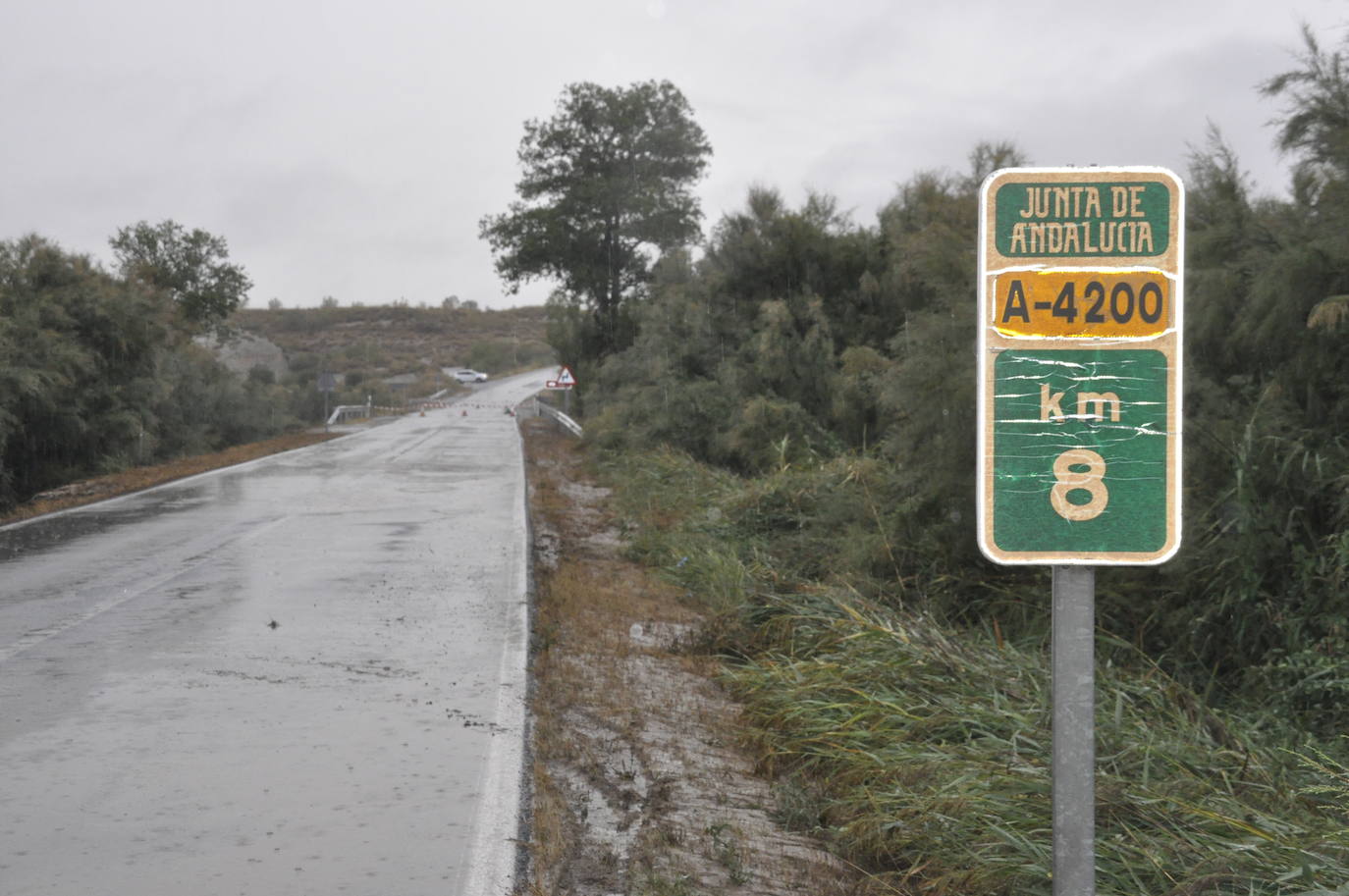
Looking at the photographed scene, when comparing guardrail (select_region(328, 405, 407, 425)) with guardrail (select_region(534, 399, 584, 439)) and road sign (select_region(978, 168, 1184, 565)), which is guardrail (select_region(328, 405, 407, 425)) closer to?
guardrail (select_region(534, 399, 584, 439))

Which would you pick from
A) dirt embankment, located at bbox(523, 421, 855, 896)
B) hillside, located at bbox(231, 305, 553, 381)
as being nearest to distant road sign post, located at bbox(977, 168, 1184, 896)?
dirt embankment, located at bbox(523, 421, 855, 896)

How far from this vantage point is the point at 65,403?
107ft

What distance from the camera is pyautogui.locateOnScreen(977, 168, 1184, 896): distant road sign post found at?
2.74 meters

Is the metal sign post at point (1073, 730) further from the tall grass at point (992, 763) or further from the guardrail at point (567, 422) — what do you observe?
the guardrail at point (567, 422)

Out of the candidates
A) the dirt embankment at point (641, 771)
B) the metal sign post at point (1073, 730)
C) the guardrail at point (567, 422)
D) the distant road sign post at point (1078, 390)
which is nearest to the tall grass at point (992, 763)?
the dirt embankment at point (641, 771)

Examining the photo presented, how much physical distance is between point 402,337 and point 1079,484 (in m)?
152

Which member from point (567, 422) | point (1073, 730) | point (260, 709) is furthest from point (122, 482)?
point (1073, 730)

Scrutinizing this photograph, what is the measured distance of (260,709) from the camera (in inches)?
314

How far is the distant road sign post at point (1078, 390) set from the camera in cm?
274

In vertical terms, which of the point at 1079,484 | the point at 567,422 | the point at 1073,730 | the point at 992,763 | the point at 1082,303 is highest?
the point at 1082,303

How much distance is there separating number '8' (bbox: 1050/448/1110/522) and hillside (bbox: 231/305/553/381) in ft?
387

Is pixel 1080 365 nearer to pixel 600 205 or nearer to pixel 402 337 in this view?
pixel 600 205

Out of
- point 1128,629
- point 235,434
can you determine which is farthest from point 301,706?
point 235,434

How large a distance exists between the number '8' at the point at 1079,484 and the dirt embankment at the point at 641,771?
284cm
